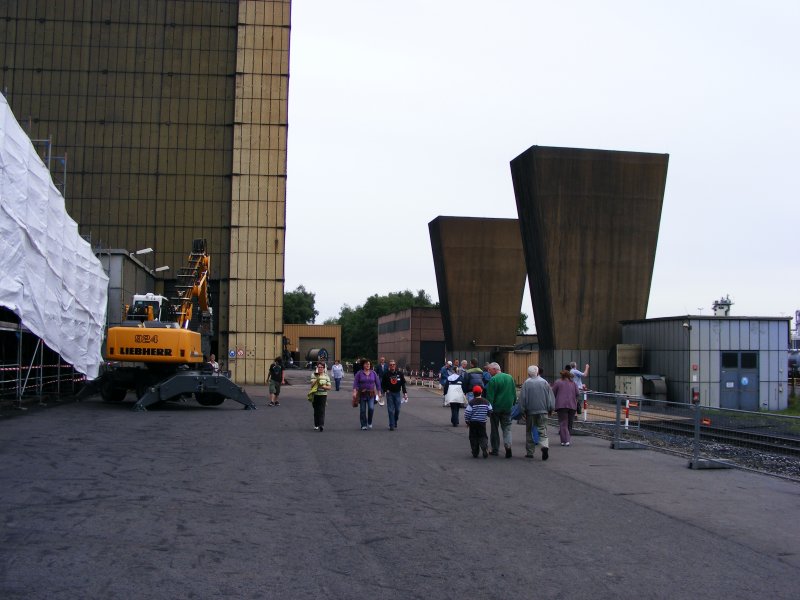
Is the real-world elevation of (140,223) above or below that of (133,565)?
above

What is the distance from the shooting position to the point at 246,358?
48.0 metres

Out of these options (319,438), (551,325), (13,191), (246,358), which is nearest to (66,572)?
(319,438)

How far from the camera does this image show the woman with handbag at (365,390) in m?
19.1

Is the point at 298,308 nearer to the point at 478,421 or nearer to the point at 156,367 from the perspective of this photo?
the point at 156,367

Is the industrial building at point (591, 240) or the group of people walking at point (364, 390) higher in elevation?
the industrial building at point (591, 240)

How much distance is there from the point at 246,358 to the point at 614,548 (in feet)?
136

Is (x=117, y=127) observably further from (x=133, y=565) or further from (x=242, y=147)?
(x=133, y=565)

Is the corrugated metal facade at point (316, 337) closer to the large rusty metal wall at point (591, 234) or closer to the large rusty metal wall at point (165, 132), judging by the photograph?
the large rusty metal wall at point (165, 132)

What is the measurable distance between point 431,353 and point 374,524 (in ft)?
224

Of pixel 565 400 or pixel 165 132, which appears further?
pixel 165 132

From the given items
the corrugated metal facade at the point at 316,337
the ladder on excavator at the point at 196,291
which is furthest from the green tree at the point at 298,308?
A: the ladder on excavator at the point at 196,291

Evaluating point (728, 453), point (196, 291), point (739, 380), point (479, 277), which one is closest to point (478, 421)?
point (728, 453)

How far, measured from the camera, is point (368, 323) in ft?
483

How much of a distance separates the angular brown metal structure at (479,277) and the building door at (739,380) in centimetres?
2626
